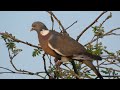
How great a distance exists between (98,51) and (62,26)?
0.26m

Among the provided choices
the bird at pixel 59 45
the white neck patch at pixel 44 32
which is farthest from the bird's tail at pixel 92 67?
the white neck patch at pixel 44 32

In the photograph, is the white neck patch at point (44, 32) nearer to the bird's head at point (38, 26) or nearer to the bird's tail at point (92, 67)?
the bird's head at point (38, 26)

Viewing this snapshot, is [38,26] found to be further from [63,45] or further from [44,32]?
[63,45]

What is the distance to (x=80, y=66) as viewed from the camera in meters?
1.45

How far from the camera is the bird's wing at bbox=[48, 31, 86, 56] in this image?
1527 millimetres

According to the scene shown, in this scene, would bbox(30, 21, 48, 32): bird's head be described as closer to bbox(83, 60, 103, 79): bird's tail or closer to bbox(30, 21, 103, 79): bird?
bbox(30, 21, 103, 79): bird

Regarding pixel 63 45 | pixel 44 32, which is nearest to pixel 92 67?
pixel 63 45

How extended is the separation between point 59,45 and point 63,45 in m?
0.03

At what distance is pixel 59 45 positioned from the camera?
159 centimetres

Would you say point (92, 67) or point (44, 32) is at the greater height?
point (44, 32)

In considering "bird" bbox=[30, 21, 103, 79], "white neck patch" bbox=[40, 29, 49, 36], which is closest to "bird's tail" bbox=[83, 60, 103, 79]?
"bird" bbox=[30, 21, 103, 79]

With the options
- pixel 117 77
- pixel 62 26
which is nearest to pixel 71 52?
pixel 62 26

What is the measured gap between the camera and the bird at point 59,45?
1501mm
